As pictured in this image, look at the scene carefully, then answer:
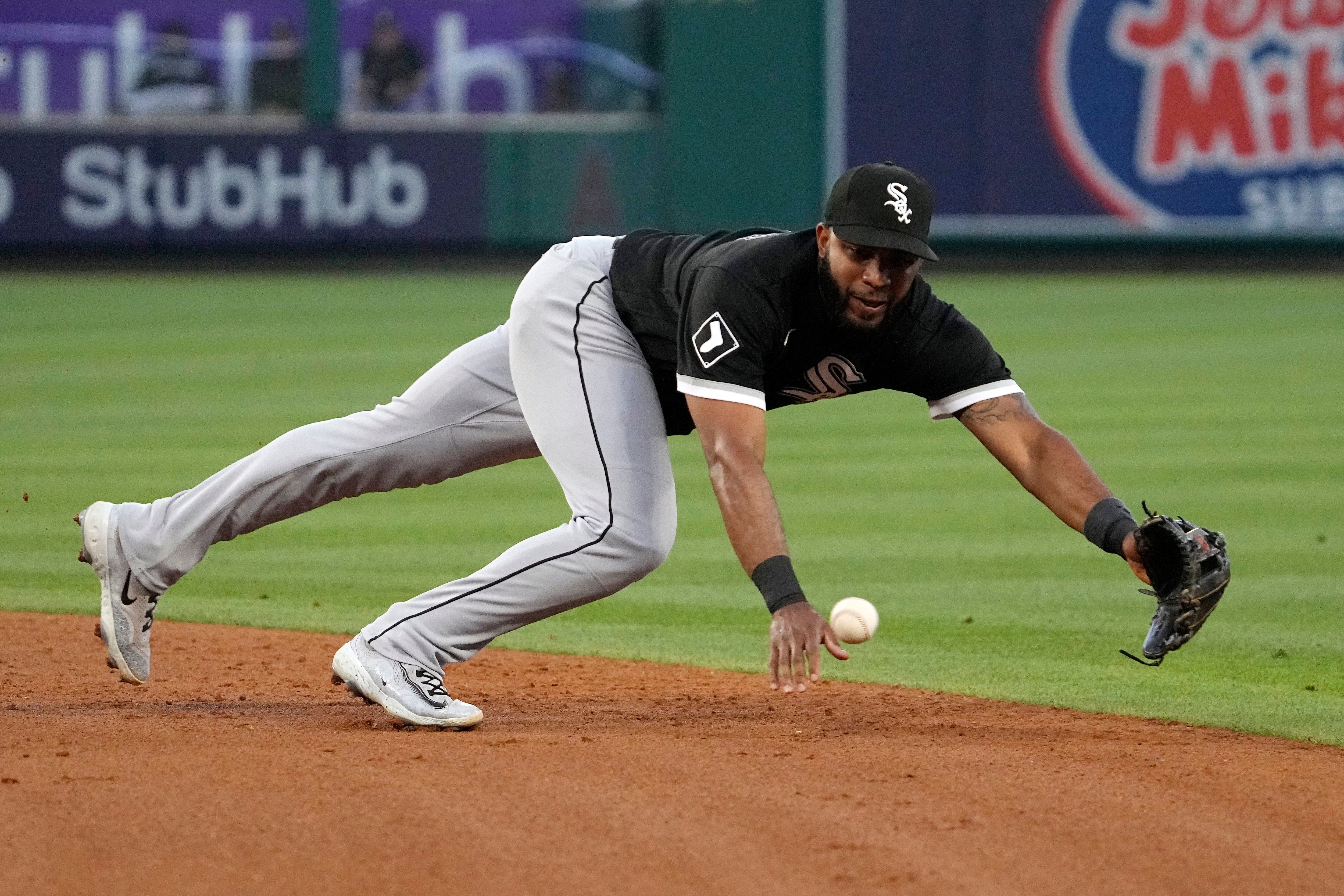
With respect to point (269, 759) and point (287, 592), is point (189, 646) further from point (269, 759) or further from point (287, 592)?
point (269, 759)

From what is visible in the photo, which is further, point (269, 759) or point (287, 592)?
point (287, 592)

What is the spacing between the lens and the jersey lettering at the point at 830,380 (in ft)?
14.2

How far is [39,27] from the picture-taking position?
64.3 feet

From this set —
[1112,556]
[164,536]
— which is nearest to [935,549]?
[1112,556]

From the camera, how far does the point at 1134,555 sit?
4.29 meters

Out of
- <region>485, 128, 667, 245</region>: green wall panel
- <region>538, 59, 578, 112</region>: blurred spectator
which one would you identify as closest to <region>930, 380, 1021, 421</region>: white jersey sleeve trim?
<region>485, 128, 667, 245</region>: green wall panel

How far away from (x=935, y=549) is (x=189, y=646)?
125 inches

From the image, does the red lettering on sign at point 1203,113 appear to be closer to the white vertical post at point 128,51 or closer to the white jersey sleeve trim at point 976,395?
the white vertical post at point 128,51

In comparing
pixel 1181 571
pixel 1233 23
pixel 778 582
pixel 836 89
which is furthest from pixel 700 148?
pixel 778 582

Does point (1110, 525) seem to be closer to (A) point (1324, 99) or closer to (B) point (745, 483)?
(B) point (745, 483)

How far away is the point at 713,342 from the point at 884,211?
472 mm

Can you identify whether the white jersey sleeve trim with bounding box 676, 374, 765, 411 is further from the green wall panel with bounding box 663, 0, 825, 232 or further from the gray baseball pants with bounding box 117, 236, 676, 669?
the green wall panel with bounding box 663, 0, 825, 232

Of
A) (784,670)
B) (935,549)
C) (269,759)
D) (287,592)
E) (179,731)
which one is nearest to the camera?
(784,670)

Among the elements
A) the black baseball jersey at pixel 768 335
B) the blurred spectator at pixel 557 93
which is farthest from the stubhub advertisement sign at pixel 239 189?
the black baseball jersey at pixel 768 335
